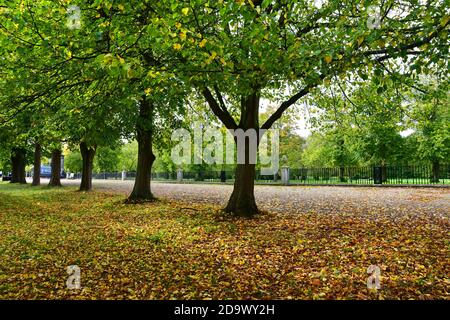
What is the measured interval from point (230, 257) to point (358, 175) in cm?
2514

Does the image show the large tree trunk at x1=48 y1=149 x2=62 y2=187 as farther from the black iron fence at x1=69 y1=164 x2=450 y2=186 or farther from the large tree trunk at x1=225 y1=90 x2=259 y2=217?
the large tree trunk at x1=225 y1=90 x2=259 y2=217

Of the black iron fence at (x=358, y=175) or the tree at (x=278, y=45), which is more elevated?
the tree at (x=278, y=45)

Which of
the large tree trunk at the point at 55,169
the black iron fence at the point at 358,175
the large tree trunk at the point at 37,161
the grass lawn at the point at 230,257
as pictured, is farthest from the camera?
the large tree trunk at the point at 37,161

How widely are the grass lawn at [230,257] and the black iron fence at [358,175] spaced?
665 inches

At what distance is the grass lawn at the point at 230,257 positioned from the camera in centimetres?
457

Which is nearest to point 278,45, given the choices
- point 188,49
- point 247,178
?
point 188,49

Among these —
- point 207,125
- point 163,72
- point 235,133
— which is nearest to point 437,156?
point 207,125

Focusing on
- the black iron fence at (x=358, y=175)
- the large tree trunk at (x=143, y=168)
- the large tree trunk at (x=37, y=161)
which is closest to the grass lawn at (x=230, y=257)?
the large tree trunk at (x=143, y=168)

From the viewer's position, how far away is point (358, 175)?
94.2ft

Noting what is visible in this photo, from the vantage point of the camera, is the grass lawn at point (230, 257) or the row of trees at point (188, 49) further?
the row of trees at point (188, 49)

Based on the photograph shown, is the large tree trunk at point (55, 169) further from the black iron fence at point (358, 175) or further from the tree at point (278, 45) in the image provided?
the tree at point (278, 45)

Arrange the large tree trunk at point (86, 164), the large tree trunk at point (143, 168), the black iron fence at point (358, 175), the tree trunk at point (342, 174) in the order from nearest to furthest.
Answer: the large tree trunk at point (143, 168)
the large tree trunk at point (86, 164)
the black iron fence at point (358, 175)
the tree trunk at point (342, 174)

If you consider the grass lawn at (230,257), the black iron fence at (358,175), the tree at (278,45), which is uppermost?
the tree at (278,45)
